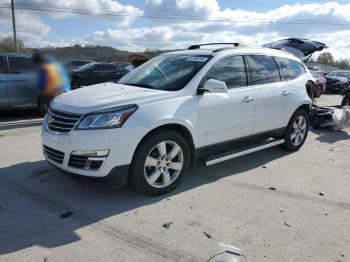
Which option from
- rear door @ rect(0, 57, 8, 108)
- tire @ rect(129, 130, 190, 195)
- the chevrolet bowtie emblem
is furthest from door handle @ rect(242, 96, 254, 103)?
rear door @ rect(0, 57, 8, 108)

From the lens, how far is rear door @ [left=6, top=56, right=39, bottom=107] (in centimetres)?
897

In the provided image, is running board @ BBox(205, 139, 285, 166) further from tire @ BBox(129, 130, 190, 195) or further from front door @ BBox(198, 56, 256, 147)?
tire @ BBox(129, 130, 190, 195)

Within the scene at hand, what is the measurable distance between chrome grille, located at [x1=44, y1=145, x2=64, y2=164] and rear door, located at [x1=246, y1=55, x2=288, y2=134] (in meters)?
2.84

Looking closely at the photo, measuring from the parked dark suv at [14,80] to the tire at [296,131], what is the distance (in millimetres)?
5913

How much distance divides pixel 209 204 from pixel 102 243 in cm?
141

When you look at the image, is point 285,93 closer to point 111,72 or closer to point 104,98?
point 104,98

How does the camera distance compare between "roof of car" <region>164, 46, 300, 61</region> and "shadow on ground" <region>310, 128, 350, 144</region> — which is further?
"shadow on ground" <region>310, 128, 350, 144</region>

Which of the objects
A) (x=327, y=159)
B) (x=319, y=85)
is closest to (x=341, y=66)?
(x=319, y=85)

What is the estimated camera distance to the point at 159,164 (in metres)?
4.38

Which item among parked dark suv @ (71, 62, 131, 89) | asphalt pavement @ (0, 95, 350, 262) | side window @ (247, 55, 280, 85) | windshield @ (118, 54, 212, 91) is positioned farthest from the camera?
parked dark suv @ (71, 62, 131, 89)

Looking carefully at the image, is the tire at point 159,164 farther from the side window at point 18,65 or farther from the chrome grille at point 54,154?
the side window at point 18,65

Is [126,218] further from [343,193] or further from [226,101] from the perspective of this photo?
[343,193]

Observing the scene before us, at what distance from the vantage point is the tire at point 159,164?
415 centimetres

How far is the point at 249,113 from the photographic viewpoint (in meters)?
A: 5.35
